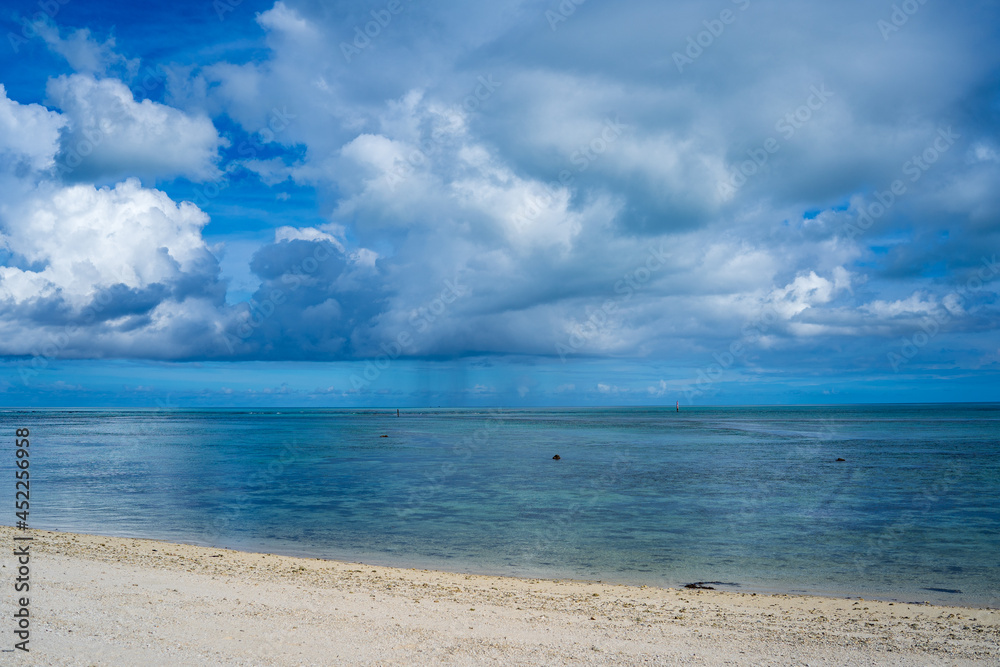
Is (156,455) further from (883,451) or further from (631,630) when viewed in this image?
(883,451)

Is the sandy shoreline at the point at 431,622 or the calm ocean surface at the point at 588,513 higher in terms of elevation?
the sandy shoreline at the point at 431,622

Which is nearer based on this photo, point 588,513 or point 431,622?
point 431,622

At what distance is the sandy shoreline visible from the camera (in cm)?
988

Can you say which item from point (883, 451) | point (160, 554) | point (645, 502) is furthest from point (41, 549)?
point (883, 451)

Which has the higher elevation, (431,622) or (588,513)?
(431,622)

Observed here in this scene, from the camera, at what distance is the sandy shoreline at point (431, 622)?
9.88m

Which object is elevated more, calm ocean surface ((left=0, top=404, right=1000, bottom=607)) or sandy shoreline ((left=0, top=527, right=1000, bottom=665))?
sandy shoreline ((left=0, top=527, right=1000, bottom=665))

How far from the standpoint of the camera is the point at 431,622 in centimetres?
1177

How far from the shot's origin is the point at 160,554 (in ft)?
60.3

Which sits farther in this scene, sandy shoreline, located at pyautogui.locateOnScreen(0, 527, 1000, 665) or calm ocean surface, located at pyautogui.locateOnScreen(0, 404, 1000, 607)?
calm ocean surface, located at pyautogui.locateOnScreen(0, 404, 1000, 607)

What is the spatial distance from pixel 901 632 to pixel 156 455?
196ft

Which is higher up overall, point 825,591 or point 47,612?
point 47,612

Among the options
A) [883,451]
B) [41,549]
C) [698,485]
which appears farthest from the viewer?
[883,451]

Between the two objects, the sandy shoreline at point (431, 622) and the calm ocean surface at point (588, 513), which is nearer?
the sandy shoreline at point (431, 622)
